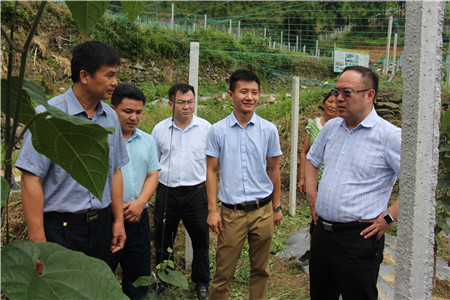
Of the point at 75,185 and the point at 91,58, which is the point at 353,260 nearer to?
the point at 75,185

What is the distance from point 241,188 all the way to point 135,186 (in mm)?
739

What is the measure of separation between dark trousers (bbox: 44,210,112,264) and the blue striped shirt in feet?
3.90

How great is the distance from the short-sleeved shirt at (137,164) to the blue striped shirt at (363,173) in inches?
48.8

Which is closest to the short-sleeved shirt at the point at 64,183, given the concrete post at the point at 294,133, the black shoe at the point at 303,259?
the black shoe at the point at 303,259

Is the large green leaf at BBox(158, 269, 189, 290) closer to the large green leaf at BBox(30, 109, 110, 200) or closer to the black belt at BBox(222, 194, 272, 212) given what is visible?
the black belt at BBox(222, 194, 272, 212)

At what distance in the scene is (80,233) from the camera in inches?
72.8

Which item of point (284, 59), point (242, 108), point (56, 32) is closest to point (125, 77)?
point (56, 32)

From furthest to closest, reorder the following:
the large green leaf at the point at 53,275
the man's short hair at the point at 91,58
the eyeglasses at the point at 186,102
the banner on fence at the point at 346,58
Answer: the banner on fence at the point at 346,58
the eyeglasses at the point at 186,102
the man's short hair at the point at 91,58
the large green leaf at the point at 53,275

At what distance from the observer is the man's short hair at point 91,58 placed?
5.87 ft

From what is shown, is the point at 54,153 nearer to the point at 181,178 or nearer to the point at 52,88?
the point at 181,178

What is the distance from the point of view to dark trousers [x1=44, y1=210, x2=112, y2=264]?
5.93 feet

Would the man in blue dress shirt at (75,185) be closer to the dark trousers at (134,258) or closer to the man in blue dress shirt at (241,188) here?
the dark trousers at (134,258)

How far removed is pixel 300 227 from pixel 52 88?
4.39 metres

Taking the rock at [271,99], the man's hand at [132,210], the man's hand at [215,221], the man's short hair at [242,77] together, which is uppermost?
the rock at [271,99]
